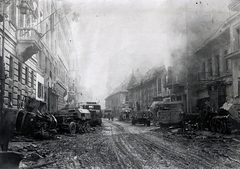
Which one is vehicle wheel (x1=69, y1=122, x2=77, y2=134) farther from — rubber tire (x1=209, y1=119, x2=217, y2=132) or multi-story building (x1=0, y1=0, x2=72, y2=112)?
rubber tire (x1=209, y1=119, x2=217, y2=132)

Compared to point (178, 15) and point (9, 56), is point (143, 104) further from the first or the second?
point (9, 56)

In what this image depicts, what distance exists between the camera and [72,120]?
17984 mm

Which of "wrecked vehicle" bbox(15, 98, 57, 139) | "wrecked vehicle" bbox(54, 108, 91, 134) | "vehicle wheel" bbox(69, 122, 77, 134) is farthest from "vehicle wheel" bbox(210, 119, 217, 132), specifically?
"wrecked vehicle" bbox(15, 98, 57, 139)

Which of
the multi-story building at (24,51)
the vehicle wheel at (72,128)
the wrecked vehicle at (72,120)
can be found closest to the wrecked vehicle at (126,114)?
the multi-story building at (24,51)

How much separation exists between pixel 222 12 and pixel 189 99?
29.5 ft

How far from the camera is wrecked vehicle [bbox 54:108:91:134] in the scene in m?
17.1

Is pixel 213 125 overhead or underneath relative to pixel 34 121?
underneath

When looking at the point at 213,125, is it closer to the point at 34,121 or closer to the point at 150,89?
the point at 34,121

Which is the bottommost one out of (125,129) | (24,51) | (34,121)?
(125,129)

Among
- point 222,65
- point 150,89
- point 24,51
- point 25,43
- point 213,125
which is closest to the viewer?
point 213,125

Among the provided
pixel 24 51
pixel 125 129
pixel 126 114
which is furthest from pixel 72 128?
pixel 126 114

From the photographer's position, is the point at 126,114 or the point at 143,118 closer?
the point at 143,118

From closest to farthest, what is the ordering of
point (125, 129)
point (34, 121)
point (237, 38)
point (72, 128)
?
point (34, 121) → point (72, 128) → point (237, 38) → point (125, 129)

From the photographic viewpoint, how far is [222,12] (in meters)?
29.0
